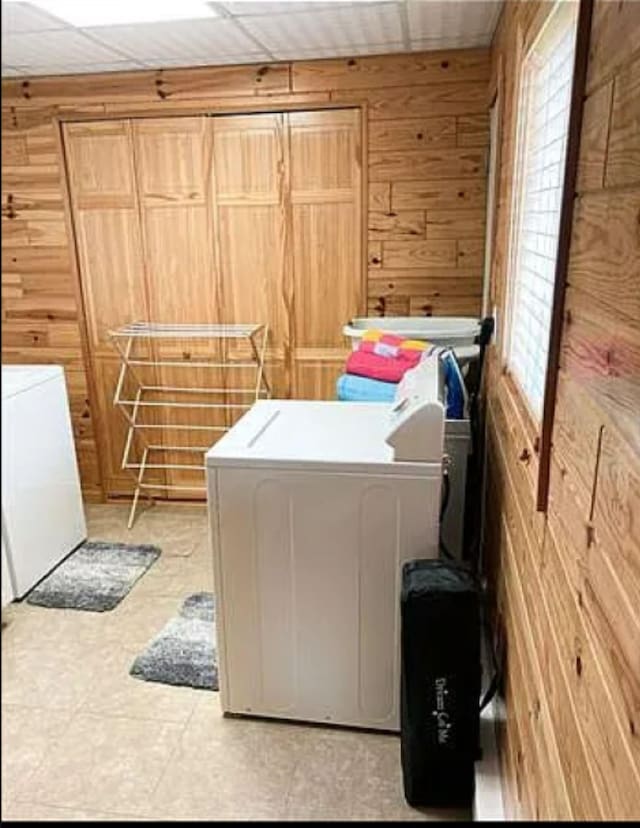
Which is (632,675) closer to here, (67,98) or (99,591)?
(99,591)

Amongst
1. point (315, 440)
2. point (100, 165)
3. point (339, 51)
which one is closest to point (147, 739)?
point (315, 440)

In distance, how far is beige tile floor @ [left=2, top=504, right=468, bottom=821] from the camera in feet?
1.56

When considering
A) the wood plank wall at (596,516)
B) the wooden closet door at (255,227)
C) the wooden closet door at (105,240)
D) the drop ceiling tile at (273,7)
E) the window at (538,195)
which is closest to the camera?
the wood plank wall at (596,516)

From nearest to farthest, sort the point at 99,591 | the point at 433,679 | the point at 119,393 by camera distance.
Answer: the point at 433,679 < the point at 99,591 < the point at 119,393

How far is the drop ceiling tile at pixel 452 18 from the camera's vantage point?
2.36 m

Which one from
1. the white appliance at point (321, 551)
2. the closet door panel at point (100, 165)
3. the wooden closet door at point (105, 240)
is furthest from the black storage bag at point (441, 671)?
the closet door panel at point (100, 165)

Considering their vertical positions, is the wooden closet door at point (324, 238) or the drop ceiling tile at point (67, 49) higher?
the drop ceiling tile at point (67, 49)

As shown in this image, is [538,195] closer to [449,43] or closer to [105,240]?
[449,43]

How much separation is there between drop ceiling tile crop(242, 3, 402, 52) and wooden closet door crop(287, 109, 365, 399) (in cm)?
40

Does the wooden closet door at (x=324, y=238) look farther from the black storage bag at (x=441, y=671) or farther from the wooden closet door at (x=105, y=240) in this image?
the black storage bag at (x=441, y=671)

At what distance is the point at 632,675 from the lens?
2.13 ft

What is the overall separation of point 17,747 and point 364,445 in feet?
5.04

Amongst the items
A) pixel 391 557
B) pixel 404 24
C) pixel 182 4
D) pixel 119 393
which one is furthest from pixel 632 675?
pixel 119 393

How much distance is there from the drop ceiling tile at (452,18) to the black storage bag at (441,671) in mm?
1996
